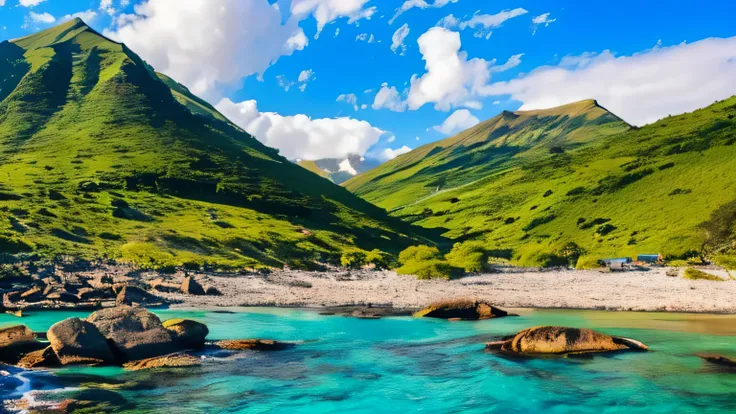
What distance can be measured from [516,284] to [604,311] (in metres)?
29.5

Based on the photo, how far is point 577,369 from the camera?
3081cm

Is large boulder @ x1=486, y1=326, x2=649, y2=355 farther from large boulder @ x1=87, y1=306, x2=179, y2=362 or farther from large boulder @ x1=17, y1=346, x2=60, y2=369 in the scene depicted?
large boulder @ x1=17, y1=346, x2=60, y2=369

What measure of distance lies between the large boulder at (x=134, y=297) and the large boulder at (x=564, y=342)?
152 ft

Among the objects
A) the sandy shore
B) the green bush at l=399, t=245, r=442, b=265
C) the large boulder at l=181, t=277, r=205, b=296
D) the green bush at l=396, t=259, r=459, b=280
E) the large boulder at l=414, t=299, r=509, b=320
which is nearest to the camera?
the large boulder at l=414, t=299, r=509, b=320

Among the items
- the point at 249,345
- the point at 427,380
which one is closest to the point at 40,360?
the point at 249,345

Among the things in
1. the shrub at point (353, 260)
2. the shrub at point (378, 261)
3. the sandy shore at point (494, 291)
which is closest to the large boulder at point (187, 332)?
the sandy shore at point (494, 291)

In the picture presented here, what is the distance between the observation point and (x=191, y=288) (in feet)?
233

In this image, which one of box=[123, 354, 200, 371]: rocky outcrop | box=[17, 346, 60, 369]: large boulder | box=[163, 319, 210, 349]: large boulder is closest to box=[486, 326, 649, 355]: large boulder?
box=[123, 354, 200, 371]: rocky outcrop

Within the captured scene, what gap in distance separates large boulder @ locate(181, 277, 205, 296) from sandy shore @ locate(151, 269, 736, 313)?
2094mm

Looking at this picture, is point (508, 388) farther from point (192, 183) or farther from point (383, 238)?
point (192, 183)

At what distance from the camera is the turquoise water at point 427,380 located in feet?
80.5

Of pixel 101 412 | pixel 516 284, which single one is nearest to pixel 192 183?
pixel 516 284

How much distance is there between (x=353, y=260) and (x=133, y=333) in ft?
319

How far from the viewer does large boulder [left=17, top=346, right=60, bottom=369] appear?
3009 cm
